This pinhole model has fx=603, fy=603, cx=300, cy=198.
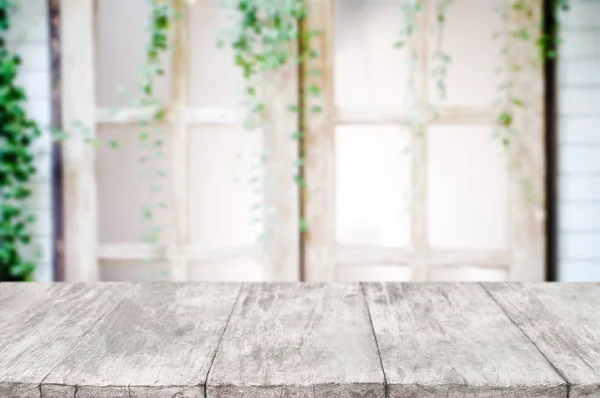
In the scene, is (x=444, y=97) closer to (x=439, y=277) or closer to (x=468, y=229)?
(x=468, y=229)

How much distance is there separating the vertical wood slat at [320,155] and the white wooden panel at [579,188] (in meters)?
0.98

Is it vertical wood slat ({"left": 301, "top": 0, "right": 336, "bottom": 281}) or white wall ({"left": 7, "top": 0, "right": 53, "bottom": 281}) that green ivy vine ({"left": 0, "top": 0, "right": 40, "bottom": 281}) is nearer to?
white wall ({"left": 7, "top": 0, "right": 53, "bottom": 281})

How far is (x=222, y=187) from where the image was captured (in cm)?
274

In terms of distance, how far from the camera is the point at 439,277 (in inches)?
107

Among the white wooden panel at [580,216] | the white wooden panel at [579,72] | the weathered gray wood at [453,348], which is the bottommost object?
the weathered gray wood at [453,348]

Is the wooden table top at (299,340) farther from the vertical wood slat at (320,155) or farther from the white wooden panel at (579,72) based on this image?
the white wooden panel at (579,72)

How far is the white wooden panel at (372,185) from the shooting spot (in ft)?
8.73

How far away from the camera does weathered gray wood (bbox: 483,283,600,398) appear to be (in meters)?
0.73

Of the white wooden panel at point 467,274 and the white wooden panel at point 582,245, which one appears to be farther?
the white wooden panel at point 467,274

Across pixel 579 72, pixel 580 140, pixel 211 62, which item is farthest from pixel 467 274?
pixel 211 62

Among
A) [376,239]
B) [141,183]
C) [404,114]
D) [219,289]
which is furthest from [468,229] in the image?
[219,289]

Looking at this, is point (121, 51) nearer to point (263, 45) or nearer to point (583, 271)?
point (263, 45)

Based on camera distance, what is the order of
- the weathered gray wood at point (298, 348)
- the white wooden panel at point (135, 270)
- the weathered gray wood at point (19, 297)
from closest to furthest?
the weathered gray wood at point (298, 348) < the weathered gray wood at point (19, 297) < the white wooden panel at point (135, 270)

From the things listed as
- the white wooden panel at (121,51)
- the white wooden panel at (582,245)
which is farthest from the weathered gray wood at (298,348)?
the white wooden panel at (121,51)
